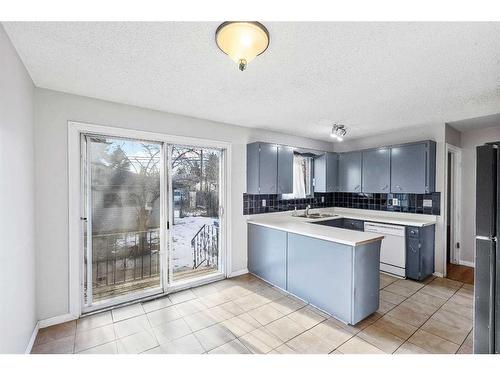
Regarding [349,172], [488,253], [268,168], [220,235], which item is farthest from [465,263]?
[220,235]

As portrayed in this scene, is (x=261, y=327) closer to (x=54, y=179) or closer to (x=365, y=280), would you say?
(x=365, y=280)

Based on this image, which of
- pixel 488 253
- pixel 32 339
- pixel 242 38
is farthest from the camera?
pixel 32 339

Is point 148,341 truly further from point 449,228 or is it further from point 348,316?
point 449,228

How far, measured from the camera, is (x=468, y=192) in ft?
12.8

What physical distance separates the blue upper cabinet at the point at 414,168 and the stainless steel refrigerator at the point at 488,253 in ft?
7.12

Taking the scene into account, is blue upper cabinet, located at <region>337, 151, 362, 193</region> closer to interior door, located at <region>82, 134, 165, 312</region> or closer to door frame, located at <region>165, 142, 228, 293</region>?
door frame, located at <region>165, 142, 228, 293</region>

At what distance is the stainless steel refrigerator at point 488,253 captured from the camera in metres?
1.43

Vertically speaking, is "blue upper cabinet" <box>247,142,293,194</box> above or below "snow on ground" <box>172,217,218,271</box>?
above

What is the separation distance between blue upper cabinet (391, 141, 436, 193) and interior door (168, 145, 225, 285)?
2758mm

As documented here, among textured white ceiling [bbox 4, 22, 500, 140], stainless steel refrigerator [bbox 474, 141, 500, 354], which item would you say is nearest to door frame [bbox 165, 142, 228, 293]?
textured white ceiling [bbox 4, 22, 500, 140]

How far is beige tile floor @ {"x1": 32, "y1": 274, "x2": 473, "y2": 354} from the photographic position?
198 cm

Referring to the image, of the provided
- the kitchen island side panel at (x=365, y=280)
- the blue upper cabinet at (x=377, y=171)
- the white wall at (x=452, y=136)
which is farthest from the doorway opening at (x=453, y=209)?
the kitchen island side panel at (x=365, y=280)

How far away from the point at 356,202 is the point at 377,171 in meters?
0.90

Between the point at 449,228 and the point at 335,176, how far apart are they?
2074mm
